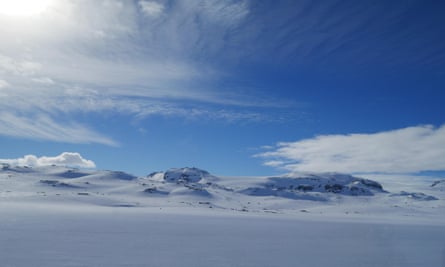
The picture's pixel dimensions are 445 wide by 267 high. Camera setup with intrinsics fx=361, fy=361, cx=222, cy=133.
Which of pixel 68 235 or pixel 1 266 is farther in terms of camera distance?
pixel 68 235

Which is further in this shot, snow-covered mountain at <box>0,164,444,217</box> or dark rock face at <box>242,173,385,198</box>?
dark rock face at <box>242,173,385,198</box>

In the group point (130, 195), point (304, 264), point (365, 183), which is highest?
point (365, 183)

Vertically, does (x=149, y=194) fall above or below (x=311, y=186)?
below

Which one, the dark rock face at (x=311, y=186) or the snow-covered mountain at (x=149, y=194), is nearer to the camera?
the snow-covered mountain at (x=149, y=194)

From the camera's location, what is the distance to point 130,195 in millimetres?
84938

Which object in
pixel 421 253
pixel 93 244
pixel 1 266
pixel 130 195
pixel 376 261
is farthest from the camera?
pixel 130 195

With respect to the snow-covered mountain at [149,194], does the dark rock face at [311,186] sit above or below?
above

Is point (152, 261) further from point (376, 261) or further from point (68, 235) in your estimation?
point (376, 261)

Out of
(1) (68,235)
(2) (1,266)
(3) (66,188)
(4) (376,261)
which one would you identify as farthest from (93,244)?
(3) (66,188)

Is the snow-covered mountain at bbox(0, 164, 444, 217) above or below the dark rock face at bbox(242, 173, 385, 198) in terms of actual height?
below

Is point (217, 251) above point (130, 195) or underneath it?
underneath

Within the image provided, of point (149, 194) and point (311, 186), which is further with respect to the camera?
point (311, 186)

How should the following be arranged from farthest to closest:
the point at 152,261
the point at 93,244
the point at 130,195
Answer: the point at 130,195 < the point at 93,244 < the point at 152,261

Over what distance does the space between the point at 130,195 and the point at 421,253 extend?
75259 millimetres
